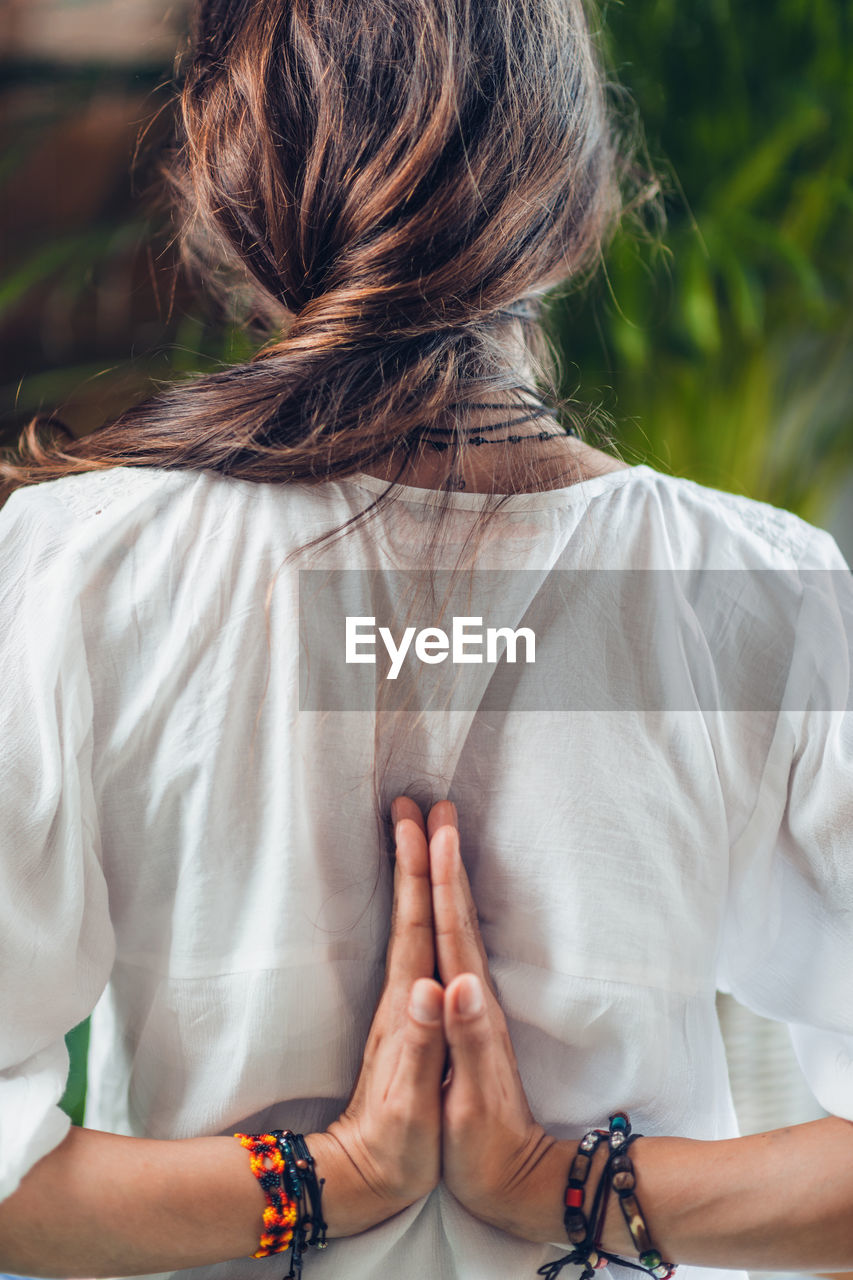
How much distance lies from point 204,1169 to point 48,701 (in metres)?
0.27

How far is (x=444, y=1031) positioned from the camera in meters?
0.50

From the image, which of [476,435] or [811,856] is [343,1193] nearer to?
[811,856]

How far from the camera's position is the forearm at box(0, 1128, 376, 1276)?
0.48 meters

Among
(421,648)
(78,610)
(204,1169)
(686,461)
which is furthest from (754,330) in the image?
(204,1169)

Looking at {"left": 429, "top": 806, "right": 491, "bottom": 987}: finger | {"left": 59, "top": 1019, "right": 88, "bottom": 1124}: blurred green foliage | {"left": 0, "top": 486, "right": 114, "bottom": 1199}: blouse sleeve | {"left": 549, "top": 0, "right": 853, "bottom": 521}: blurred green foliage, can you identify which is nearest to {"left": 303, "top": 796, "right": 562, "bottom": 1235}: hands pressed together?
{"left": 429, "top": 806, "right": 491, "bottom": 987}: finger

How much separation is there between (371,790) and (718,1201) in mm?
303

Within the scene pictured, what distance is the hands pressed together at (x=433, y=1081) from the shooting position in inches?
19.5

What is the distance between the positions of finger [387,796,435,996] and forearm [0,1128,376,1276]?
0.36 ft

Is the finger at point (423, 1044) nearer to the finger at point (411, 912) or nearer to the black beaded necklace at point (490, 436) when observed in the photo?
the finger at point (411, 912)

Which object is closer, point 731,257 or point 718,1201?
point 718,1201

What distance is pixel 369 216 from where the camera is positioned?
529 millimetres

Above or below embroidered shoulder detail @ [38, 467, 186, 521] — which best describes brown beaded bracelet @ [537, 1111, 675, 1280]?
below

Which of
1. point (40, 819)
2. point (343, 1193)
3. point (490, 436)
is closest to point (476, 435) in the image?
point (490, 436)
